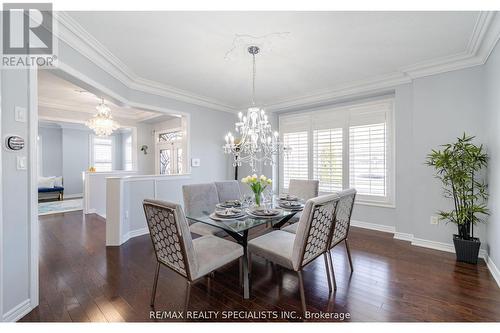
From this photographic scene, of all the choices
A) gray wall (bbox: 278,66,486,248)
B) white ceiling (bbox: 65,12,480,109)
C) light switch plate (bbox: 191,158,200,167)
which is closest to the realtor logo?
white ceiling (bbox: 65,12,480,109)

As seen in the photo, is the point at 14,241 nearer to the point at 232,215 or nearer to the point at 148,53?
the point at 232,215

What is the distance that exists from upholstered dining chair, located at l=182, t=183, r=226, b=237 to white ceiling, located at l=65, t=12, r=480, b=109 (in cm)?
172

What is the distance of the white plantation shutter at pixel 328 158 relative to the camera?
4.32m

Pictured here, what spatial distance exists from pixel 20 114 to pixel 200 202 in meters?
1.88

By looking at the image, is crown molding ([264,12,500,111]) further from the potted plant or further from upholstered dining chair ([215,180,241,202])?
upholstered dining chair ([215,180,241,202])

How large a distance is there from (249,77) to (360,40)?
162 cm

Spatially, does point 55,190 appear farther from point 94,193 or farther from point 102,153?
point 94,193

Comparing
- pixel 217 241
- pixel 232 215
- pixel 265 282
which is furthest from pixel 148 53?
pixel 265 282

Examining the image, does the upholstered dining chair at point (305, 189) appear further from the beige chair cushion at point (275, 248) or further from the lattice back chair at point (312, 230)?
the lattice back chair at point (312, 230)

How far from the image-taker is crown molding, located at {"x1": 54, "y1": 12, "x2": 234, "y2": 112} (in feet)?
6.89

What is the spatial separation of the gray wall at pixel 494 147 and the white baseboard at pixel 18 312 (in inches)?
175

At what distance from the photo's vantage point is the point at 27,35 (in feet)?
5.87
